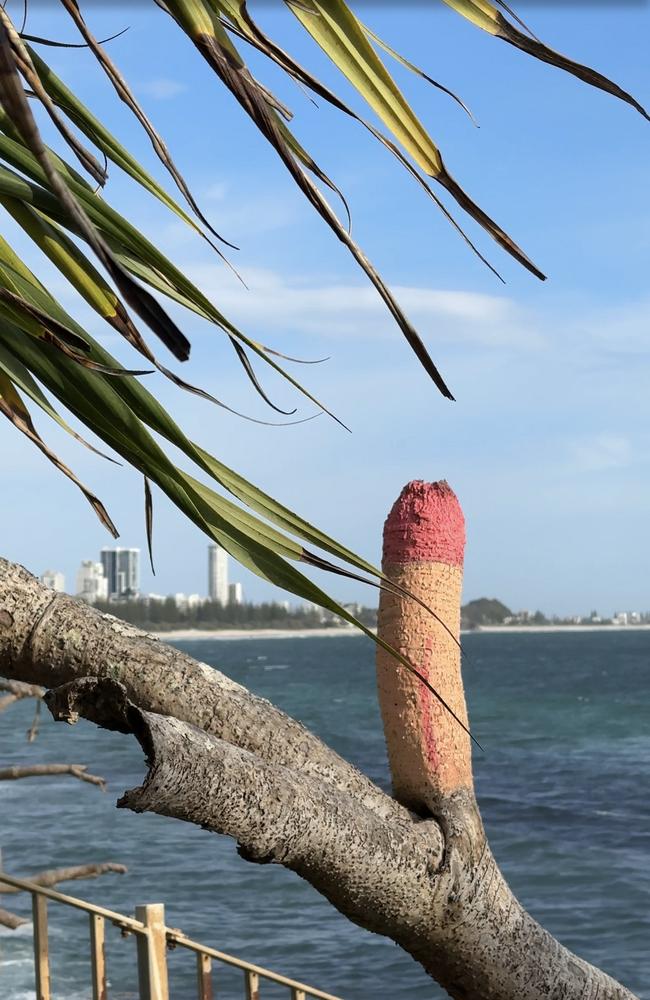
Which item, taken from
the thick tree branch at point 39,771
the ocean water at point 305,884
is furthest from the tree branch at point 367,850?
the ocean water at point 305,884

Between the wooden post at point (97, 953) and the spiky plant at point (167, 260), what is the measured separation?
3.25 m

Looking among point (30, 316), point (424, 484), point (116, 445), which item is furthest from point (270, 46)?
point (424, 484)

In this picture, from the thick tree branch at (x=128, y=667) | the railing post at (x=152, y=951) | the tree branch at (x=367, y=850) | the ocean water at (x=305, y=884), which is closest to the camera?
the tree branch at (x=367, y=850)

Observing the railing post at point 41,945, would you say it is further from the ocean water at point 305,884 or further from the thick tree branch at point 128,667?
the ocean water at point 305,884

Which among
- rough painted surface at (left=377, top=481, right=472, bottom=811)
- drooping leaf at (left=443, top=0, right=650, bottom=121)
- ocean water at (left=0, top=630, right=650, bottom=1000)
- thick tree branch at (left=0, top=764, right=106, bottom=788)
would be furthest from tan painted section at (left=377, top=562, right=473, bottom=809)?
ocean water at (left=0, top=630, right=650, bottom=1000)

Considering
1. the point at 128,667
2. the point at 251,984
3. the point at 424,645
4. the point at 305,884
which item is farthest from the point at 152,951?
the point at 305,884

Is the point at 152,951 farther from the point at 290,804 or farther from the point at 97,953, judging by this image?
the point at 290,804

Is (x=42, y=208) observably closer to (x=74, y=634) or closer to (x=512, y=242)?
(x=512, y=242)

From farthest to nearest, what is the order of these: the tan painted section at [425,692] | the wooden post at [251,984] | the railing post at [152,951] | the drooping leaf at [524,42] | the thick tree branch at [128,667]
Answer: the wooden post at [251,984]
the railing post at [152,951]
the tan painted section at [425,692]
the thick tree branch at [128,667]
the drooping leaf at [524,42]

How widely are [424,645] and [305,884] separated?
15961mm

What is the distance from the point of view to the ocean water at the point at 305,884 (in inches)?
525

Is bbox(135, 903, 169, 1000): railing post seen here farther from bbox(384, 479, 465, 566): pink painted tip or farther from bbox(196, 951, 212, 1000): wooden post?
bbox(384, 479, 465, 566): pink painted tip

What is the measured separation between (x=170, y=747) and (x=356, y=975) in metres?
12.4

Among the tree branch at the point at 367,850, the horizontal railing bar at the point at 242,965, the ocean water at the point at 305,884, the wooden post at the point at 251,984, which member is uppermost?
the tree branch at the point at 367,850
